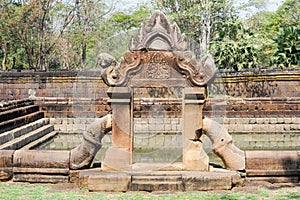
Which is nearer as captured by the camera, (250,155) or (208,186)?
(208,186)

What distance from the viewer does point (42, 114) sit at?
1617cm

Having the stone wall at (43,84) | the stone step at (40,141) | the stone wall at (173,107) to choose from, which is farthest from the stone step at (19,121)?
the stone wall at (43,84)

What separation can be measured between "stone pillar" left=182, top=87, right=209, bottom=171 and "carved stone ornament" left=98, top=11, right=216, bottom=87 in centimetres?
17

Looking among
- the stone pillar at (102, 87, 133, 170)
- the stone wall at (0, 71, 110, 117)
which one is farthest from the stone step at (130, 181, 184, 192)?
the stone wall at (0, 71, 110, 117)

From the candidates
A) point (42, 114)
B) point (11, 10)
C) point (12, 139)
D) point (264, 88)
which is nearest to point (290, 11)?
point (264, 88)

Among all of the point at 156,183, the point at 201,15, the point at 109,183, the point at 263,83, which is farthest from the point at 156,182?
the point at 201,15

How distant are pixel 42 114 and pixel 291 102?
9.19 m

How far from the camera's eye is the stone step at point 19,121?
1174cm

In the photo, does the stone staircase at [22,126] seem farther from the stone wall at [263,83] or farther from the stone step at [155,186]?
the stone wall at [263,83]

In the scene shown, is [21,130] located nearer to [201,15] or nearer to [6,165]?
[6,165]

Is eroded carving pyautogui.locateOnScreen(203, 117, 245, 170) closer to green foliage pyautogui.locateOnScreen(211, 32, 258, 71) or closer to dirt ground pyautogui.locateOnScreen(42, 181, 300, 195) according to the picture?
dirt ground pyautogui.locateOnScreen(42, 181, 300, 195)

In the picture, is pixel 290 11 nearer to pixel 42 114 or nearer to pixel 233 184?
pixel 42 114

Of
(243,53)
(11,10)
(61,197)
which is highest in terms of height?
(11,10)

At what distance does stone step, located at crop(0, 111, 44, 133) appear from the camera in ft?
38.5
